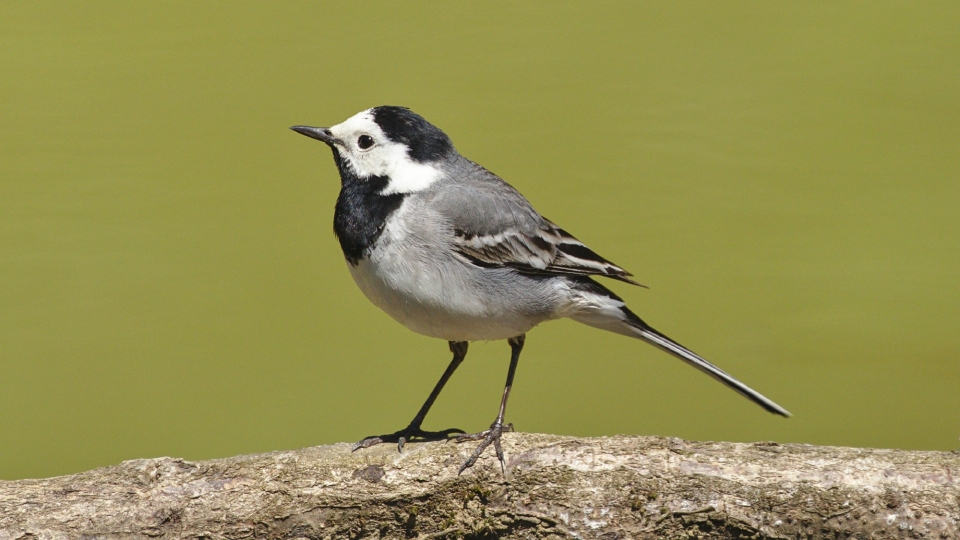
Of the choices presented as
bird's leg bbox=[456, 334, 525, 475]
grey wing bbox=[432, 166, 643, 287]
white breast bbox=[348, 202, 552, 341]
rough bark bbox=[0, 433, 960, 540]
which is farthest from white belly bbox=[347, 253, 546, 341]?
rough bark bbox=[0, 433, 960, 540]

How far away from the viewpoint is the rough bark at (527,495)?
2.63 m

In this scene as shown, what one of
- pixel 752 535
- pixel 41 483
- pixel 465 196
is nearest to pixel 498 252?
pixel 465 196

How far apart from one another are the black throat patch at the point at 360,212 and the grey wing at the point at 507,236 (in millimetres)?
184

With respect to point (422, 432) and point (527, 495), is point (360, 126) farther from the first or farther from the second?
point (527, 495)

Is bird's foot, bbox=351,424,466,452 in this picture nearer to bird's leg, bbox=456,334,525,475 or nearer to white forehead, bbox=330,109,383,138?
bird's leg, bbox=456,334,525,475

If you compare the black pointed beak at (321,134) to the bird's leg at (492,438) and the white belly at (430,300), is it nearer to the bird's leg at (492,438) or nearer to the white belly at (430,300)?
the white belly at (430,300)

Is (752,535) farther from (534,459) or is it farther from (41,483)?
(41,483)

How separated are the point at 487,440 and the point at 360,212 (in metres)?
0.86

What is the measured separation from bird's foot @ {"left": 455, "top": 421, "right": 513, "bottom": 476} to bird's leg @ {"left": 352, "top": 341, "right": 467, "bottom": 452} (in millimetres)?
134

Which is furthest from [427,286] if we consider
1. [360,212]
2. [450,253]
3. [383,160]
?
[383,160]

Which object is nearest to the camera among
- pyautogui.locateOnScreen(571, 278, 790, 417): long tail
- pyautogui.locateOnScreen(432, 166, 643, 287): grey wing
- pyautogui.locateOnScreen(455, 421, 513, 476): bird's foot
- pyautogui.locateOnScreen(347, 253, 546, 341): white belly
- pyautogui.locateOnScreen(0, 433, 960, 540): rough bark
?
pyautogui.locateOnScreen(0, 433, 960, 540): rough bark

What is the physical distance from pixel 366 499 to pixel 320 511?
0.14 meters

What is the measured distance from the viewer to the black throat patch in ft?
10.2

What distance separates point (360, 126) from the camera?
324cm
